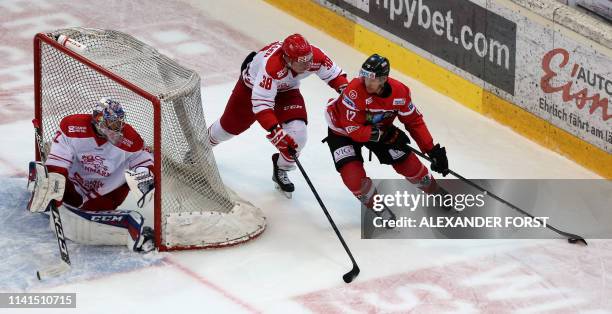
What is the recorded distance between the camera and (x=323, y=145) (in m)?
8.69

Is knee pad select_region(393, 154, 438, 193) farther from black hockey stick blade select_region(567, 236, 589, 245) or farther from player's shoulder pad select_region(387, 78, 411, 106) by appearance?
black hockey stick blade select_region(567, 236, 589, 245)

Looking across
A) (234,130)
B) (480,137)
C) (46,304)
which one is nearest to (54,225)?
(46,304)

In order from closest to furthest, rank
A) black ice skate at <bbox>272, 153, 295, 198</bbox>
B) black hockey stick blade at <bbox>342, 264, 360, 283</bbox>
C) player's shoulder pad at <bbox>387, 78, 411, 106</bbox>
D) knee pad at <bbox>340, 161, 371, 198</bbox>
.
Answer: black hockey stick blade at <bbox>342, 264, 360, 283</bbox> → player's shoulder pad at <bbox>387, 78, 411, 106</bbox> → knee pad at <bbox>340, 161, 371, 198</bbox> → black ice skate at <bbox>272, 153, 295, 198</bbox>

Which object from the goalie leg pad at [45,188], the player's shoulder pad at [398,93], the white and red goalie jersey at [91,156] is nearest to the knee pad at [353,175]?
the player's shoulder pad at [398,93]

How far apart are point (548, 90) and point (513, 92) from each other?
1.05ft

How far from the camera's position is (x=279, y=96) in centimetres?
779

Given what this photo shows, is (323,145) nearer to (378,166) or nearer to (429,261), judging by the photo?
(378,166)

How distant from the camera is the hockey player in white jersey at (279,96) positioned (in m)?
7.44

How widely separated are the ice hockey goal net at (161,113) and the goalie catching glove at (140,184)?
61 mm

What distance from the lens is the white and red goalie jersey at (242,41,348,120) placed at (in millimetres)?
7527

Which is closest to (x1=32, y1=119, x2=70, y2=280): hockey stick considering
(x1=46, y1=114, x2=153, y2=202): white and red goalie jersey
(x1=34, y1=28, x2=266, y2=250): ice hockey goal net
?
(x1=46, y1=114, x2=153, y2=202): white and red goalie jersey

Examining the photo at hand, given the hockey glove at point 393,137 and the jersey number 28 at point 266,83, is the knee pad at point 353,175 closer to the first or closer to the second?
the hockey glove at point 393,137

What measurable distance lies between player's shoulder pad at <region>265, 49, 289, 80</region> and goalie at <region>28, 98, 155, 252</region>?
2.56ft

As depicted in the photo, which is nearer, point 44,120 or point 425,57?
point 44,120
